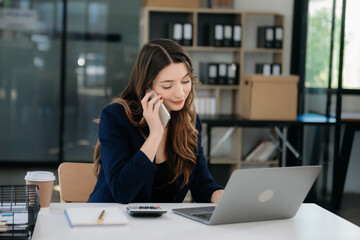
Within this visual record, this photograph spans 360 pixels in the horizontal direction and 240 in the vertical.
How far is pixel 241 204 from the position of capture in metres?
1.69

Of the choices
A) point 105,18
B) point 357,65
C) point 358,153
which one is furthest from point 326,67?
point 105,18

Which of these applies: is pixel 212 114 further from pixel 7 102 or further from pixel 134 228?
pixel 134 228

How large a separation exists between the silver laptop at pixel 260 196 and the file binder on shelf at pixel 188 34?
3609 mm

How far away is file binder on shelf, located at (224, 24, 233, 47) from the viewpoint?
211 inches

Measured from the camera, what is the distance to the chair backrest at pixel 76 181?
2307 millimetres

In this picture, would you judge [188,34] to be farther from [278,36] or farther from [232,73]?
[278,36]

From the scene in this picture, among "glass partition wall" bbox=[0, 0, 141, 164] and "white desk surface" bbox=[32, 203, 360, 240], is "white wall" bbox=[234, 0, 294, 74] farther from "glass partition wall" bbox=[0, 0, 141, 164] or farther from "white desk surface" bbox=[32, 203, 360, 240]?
"white desk surface" bbox=[32, 203, 360, 240]

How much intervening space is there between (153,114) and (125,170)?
0.24 m

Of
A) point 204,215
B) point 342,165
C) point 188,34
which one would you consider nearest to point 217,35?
point 188,34

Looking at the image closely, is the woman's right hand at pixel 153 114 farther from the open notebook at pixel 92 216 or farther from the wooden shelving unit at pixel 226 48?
the wooden shelving unit at pixel 226 48

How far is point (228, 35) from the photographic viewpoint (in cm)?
538

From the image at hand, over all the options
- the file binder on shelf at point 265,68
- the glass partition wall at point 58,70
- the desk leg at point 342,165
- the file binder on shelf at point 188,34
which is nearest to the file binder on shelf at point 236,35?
the file binder on shelf at point 265,68

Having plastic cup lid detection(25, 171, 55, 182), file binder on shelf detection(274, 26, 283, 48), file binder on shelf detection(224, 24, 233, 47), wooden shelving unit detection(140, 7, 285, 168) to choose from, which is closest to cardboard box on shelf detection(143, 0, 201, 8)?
wooden shelving unit detection(140, 7, 285, 168)

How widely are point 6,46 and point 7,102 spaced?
69cm
